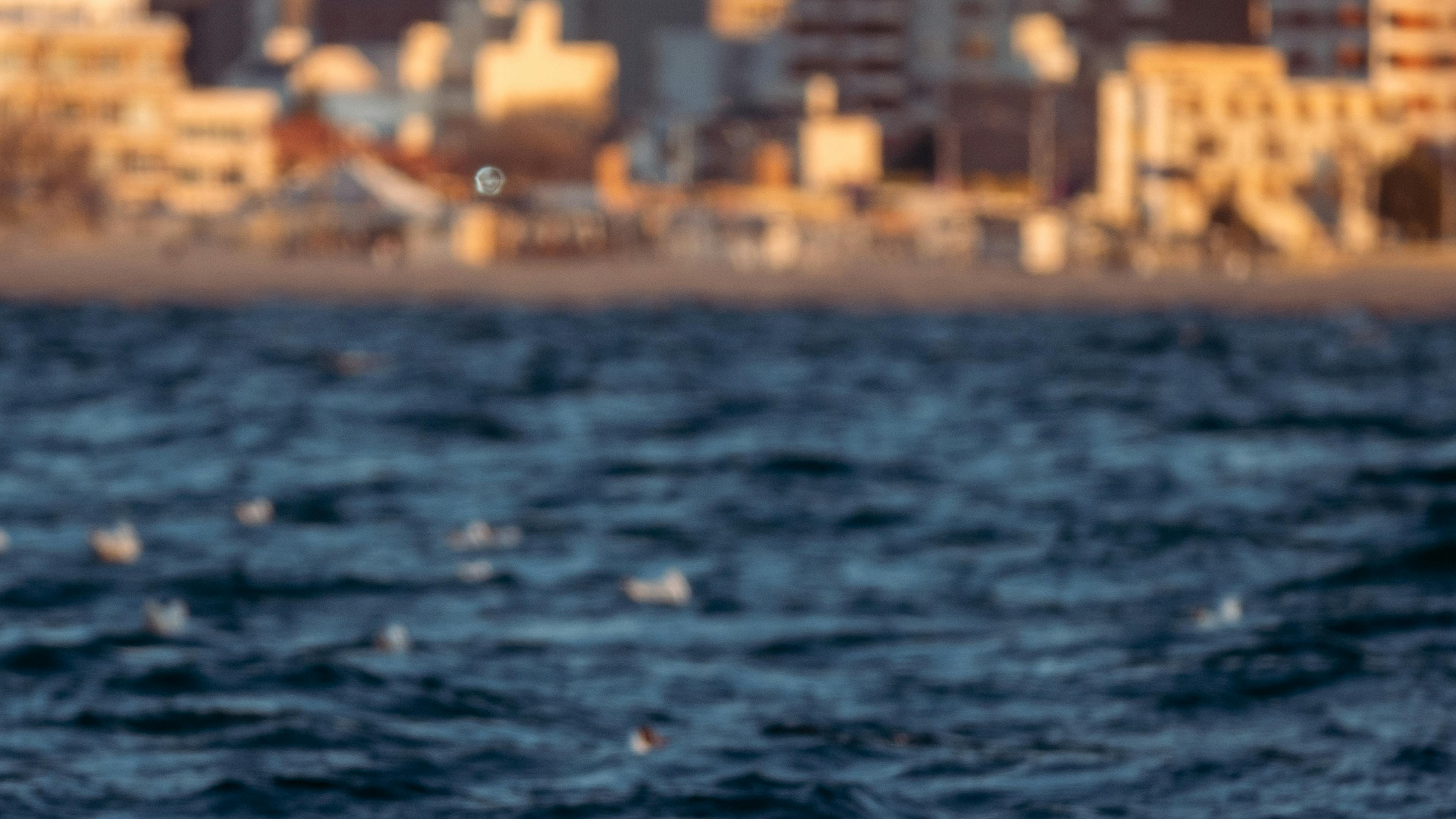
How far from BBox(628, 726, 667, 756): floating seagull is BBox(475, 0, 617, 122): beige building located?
139 metres

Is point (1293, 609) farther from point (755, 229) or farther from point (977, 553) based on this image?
point (755, 229)

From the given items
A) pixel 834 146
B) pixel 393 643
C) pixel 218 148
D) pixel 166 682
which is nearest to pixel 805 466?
pixel 393 643

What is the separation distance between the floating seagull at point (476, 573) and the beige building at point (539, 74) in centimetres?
13219

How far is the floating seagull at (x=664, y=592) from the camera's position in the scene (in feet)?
61.6

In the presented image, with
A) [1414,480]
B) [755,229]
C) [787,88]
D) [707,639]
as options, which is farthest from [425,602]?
[787,88]

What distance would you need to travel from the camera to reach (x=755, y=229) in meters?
94.8

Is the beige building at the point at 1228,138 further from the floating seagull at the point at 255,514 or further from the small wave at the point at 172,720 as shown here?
the small wave at the point at 172,720

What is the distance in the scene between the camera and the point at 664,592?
61.9 ft

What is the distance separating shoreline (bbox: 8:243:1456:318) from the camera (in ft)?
246

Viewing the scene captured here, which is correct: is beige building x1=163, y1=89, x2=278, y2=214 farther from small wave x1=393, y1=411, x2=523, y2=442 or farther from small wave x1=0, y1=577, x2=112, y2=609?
small wave x1=0, y1=577, x2=112, y2=609

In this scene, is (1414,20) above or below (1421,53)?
above

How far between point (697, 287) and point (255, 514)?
5645cm

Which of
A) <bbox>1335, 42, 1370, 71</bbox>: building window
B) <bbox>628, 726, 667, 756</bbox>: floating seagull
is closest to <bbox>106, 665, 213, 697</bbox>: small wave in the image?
<bbox>628, 726, 667, 756</bbox>: floating seagull

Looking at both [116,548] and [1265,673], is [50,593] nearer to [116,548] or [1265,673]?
[116,548]
